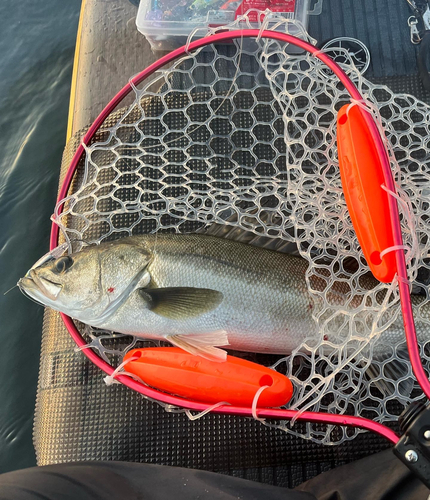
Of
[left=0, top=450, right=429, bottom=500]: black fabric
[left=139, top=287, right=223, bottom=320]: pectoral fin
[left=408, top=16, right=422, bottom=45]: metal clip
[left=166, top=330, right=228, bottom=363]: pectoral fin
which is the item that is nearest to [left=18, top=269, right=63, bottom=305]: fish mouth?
[left=139, top=287, right=223, bottom=320]: pectoral fin

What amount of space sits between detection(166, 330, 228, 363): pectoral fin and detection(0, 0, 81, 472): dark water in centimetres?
129

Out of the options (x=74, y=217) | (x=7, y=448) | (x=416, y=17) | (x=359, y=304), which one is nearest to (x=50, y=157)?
(x=74, y=217)

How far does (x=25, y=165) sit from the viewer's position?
300 cm

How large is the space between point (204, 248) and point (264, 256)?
10.6 inches

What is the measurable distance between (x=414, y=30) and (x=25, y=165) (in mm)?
2778

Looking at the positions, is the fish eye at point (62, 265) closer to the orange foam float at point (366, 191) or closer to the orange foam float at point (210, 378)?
the orange foam float at point (210, 378)

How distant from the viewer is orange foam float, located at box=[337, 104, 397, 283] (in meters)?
1.28

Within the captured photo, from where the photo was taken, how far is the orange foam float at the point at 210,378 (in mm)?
1442

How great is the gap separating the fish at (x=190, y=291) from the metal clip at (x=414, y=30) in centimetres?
172

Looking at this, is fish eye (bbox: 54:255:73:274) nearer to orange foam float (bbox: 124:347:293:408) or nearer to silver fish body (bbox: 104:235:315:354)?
silver fish body (bbox: 104:235:315:354)

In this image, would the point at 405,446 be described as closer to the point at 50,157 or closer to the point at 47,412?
the point at 47,412

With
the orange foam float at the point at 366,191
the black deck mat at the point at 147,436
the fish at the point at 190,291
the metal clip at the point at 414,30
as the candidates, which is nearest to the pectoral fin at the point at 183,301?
the fish at the point at 190,291

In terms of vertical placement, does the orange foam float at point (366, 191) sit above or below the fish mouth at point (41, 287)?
above

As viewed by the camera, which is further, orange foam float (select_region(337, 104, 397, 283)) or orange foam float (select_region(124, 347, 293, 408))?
orange foam float (select_region(124, 347, 293, 408))
